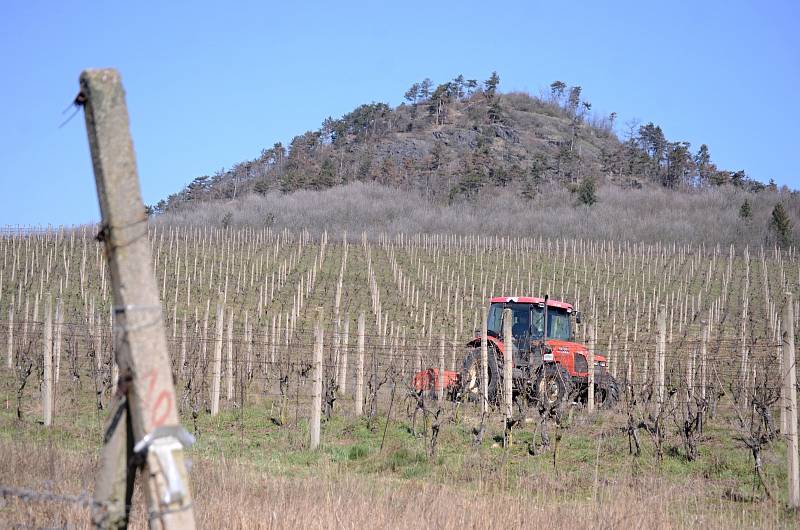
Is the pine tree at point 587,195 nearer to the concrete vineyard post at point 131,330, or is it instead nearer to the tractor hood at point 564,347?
the tractor hood at point 564,347

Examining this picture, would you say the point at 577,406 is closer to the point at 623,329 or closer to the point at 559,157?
the point at 623,329

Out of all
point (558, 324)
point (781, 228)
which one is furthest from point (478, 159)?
point (558, 324)

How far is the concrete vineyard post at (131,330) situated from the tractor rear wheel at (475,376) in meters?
9.63

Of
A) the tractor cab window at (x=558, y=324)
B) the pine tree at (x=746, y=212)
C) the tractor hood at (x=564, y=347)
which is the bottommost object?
the tractor hood at (x=564, y=347)

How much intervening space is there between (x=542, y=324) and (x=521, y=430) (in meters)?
3.23

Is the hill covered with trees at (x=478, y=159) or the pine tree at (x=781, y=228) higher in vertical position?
the hill covered with trees at (x=478, y=159)

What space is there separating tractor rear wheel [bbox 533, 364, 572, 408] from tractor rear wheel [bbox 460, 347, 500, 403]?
2.56 ft

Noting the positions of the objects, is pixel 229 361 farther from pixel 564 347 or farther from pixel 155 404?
pixel 155 404

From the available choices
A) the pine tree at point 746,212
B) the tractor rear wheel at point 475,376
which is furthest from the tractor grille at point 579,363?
the pine tree at point 746,212

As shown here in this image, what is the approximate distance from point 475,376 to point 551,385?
1.90 meters

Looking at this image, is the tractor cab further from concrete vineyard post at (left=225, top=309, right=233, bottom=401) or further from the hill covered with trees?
the hill covered with trees

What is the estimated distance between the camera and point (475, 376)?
44.0 feet

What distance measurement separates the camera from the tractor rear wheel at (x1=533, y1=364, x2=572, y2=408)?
10.3 meters

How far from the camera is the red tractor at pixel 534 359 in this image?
1230 centimetres
